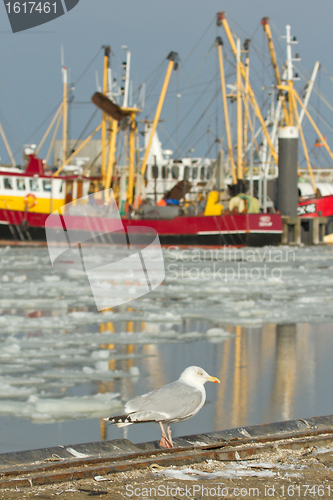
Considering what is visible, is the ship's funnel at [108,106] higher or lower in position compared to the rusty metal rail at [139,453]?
higher

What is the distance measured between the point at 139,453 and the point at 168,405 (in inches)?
13.6

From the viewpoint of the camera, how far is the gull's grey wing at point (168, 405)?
156 inches

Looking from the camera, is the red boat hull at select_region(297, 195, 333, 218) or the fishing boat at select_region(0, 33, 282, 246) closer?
the fishing boat at select_region(0, 33, 282, 246)

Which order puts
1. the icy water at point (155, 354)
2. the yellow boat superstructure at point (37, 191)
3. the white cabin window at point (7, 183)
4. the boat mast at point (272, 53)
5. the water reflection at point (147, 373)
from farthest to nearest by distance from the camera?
the boat mast at point (272, 53)
the white cabin window at point (7, 183)
the yellow boat superstructure at point (37, 191)
the icy water at point (155, 354)
the water reflection at point (147, 373)

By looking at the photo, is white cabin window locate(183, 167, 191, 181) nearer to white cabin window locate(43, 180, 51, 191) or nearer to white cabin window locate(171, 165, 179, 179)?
white cabin window locate(171, 165, 179, 179)

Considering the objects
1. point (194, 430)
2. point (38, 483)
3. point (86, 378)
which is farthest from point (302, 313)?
point (38, 483)

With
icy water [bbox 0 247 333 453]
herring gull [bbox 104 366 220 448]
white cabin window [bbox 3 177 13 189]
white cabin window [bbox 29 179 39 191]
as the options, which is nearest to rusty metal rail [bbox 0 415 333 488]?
herring gull [bbox 104 366 220 448]

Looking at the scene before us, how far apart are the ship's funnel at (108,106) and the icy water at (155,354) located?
58.8 feet

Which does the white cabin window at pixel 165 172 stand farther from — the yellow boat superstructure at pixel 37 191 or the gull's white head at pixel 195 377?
the gull's white head at pixel 195 377

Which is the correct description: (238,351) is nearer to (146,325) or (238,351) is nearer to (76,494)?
(146,325)

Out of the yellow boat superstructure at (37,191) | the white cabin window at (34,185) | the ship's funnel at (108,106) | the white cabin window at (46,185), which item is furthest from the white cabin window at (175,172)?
the white cabin window at (34,185)

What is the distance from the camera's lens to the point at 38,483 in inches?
142

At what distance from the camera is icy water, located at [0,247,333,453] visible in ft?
18.5

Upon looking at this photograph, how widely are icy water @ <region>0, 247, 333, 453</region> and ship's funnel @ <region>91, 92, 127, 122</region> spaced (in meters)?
17.9
